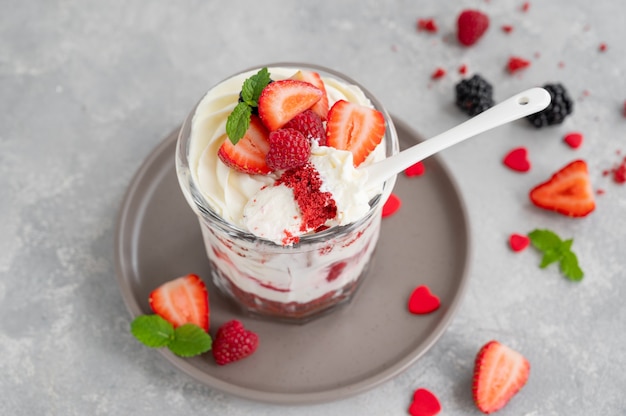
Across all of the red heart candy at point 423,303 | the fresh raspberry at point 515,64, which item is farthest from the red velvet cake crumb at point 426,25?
the red heart candy at point 423,303

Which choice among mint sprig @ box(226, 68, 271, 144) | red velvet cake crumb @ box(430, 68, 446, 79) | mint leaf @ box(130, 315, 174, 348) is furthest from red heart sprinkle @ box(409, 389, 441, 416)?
red velvet cake crumb @ box(430, 68, 446, 79)

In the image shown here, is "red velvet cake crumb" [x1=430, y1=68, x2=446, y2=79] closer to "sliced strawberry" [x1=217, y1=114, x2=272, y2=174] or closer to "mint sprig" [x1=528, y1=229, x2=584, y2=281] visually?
"mint sprig" [x1=528, y1=229, x2=584, y2=281]

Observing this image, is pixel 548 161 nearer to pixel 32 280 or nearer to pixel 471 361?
pixel 471 361

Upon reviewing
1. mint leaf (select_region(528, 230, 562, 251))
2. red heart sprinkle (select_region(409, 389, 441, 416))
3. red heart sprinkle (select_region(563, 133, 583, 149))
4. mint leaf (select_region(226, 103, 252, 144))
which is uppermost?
mint leaf (select_region(226, 103, 252, 144))

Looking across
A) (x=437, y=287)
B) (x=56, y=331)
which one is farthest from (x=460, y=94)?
(x=56, y=331)

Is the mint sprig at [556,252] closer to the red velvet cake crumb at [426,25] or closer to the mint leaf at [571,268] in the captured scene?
the mint leaf at [571,268]
